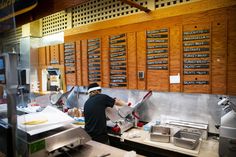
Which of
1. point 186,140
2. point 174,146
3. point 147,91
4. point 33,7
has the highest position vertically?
point 33,7

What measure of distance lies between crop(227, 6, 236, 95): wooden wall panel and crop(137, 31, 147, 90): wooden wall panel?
1.14 m

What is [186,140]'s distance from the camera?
2.16m

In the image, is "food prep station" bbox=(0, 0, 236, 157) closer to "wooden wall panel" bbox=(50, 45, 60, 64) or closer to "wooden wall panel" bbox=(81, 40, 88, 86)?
"wooden wall panel" bbox=(81, 40, 88, 86)

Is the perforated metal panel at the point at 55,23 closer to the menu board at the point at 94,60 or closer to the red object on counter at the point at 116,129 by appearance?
the menu board at the point at 94,60

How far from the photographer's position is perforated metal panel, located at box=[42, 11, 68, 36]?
4329mm

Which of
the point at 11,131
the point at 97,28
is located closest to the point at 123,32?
the point at 97,28

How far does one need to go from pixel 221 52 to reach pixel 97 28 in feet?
7.01

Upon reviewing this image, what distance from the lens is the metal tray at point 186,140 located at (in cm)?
212

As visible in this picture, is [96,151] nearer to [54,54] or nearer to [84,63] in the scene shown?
[84,63]

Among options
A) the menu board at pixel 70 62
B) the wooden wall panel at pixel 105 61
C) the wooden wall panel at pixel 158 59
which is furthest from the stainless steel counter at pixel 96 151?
the menu board at pixel 70 62

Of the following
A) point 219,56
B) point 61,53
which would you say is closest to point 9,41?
point 219,56

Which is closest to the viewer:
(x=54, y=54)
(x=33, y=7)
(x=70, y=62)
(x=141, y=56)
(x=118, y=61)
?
(x=33, y=7)

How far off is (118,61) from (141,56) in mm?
466

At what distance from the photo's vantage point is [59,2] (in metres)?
2.08
